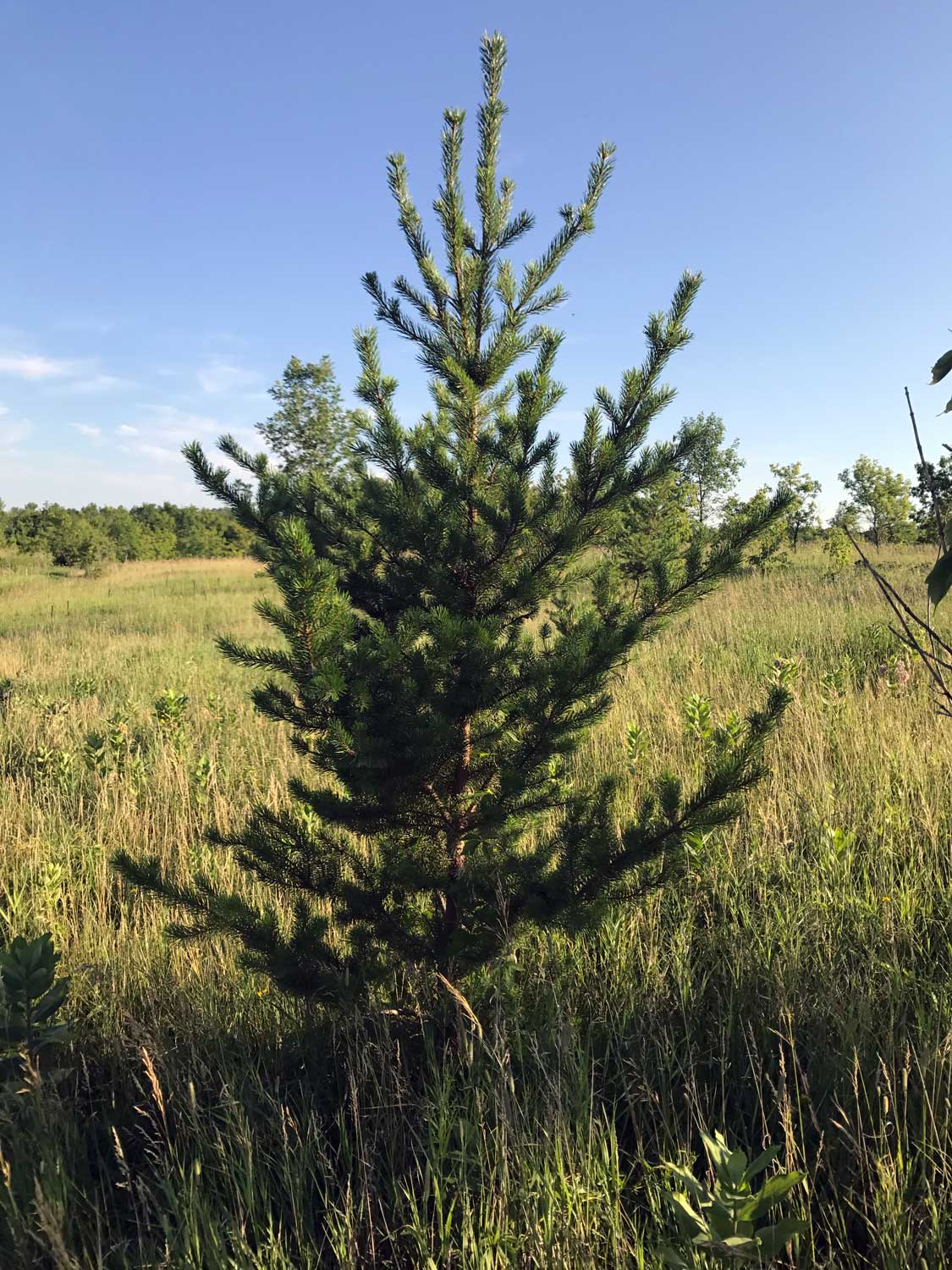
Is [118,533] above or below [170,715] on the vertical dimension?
above

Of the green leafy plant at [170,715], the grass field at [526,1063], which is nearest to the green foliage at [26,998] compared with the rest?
the grass field at [526,1063]

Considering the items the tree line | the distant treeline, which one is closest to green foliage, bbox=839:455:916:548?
the tree line

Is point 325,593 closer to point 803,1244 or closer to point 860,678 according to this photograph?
point 803,1244

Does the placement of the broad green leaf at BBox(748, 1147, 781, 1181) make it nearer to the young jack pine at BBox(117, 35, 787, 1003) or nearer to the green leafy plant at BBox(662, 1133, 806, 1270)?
the green leafy plant at BBox(662, 1133, 806, 1270)

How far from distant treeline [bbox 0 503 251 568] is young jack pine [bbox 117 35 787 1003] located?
1775cm

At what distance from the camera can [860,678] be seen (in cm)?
661

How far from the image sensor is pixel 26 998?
205 cm

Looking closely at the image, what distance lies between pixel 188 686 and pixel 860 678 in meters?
7.11

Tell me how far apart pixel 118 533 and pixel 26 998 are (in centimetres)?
4698

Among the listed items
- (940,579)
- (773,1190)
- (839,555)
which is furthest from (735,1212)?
(839,555)

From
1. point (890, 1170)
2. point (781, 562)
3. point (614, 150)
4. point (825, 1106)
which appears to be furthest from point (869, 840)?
point (781, 562)

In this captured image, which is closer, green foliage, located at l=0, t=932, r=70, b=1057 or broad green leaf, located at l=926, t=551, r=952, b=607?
broad green leaf, located at l=926, t=551, r=952, b=607

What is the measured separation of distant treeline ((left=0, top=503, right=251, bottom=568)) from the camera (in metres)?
28.9

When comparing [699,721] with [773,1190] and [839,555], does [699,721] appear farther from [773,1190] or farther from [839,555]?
[839,555]
